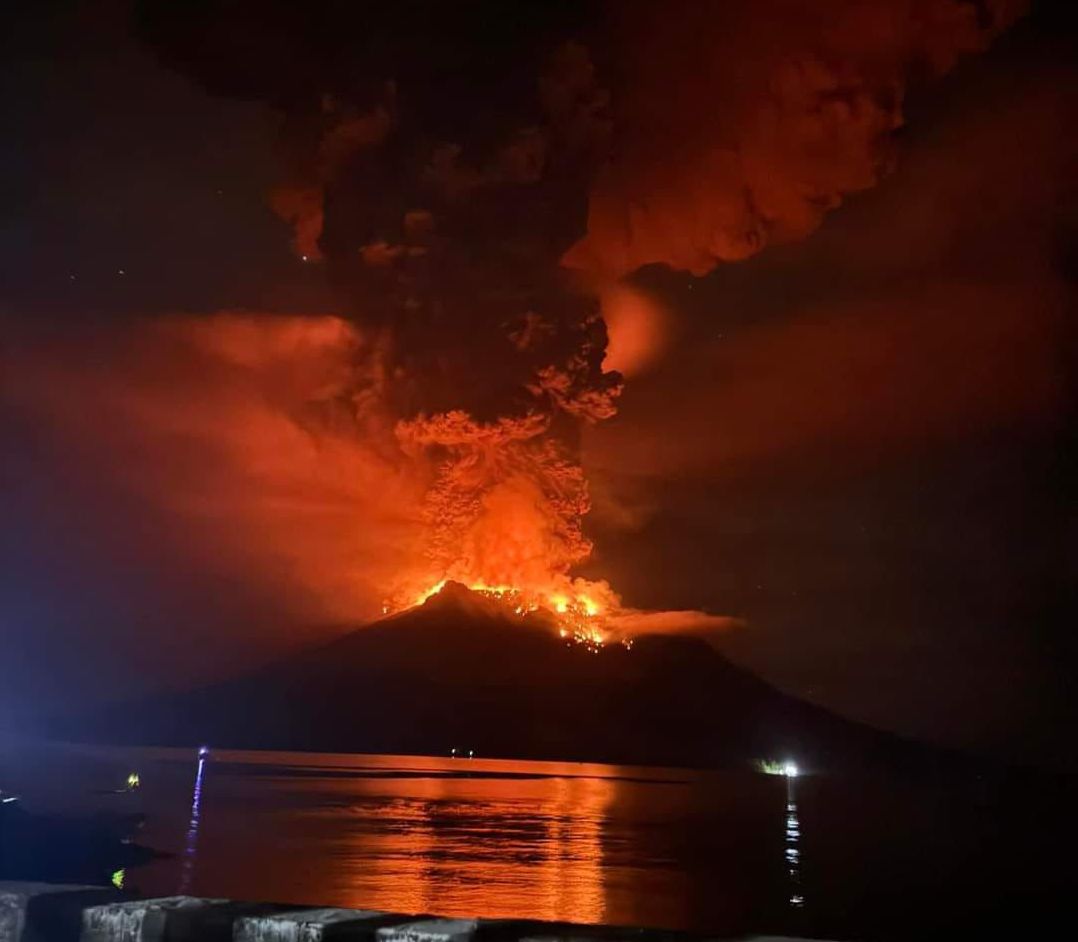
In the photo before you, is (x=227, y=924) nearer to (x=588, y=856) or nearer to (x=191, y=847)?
(x=191, y=847)

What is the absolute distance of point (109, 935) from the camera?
7.17 m

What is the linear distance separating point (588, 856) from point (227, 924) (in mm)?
57831

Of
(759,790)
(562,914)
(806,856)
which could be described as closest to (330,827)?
(806,856)

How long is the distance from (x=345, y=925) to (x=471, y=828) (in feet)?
256

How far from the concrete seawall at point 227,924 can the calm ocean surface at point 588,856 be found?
22049mm

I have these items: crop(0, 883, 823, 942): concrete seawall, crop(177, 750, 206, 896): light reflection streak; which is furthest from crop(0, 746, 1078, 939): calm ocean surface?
crop(0, 883, 823, 942): concrete seawall

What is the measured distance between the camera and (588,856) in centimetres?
6191

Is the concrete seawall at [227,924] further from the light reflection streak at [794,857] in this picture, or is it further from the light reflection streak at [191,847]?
the light reflection streak at [794,857]

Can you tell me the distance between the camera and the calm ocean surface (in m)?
42.8

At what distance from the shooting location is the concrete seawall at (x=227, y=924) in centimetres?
677

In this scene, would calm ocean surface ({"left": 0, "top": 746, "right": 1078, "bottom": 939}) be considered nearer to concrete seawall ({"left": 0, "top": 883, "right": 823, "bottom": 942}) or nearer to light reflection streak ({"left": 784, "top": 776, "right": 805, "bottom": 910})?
light reflection streak ({"left": 784, "top": 776, "right": 805, "bottom": 910})

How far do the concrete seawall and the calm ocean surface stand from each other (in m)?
22.0

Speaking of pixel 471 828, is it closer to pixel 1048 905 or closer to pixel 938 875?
pixel 938 875

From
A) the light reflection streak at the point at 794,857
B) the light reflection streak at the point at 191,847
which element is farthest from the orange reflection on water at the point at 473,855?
the light reflection streak at the point at 794,857
